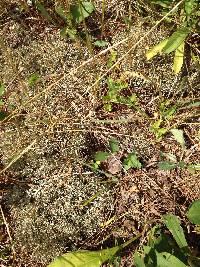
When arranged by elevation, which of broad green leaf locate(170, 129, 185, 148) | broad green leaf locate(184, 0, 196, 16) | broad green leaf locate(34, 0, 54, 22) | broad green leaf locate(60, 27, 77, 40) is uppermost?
broad green leaf locate(34, 0, 54, 22)

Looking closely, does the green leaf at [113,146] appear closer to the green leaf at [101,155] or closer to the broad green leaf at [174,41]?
the green leaf at [101,155]

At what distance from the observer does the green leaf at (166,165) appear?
2.01 meters

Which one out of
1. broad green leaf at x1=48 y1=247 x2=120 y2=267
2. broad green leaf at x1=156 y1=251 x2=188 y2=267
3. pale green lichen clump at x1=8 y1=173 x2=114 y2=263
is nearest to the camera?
broad green leaf at x1=156 y1=251 x2=188 y2=267

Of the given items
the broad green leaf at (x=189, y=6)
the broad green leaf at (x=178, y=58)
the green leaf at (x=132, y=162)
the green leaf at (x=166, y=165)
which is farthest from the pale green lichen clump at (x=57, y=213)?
the broad green leaf at (x=189, y=6)

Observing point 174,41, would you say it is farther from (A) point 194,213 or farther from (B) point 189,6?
(A) point 194,213

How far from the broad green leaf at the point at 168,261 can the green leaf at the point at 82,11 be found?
1063 millimetres

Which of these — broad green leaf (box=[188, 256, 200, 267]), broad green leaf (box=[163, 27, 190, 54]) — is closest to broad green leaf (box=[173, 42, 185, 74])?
broad green leaf (box=[163, 27, 190, 54])

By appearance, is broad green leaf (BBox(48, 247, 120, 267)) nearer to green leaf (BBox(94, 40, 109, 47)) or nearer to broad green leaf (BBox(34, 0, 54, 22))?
green leaf (BBox(94, 40, 109, 47))

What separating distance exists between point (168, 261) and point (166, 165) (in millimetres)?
454

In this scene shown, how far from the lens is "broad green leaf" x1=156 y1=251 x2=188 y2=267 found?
1.68 m

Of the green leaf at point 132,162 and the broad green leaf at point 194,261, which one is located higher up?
the green leaf at point 132,162

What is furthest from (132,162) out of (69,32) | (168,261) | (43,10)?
(43,10)

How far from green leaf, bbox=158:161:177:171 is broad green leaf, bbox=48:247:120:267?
0.42 m

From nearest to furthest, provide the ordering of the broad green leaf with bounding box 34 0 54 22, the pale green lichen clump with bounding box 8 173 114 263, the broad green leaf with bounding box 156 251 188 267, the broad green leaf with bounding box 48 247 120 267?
the broad green leaf with bounding box 156 251 188 267 → the broad green leaf with bounding box 48 247 120 267 → the pale green lichen clump with bounding box 8 173 114 263 → the broad green leaf with bounding box 34 0 54 22
